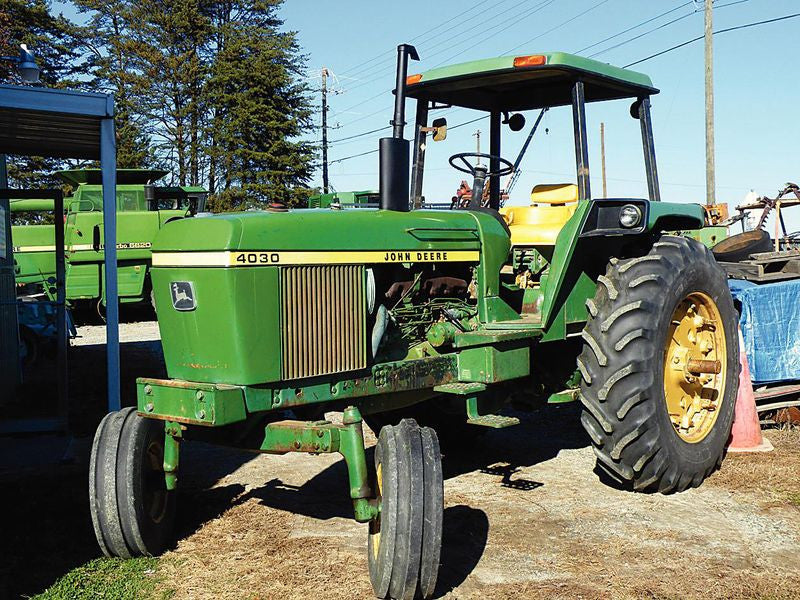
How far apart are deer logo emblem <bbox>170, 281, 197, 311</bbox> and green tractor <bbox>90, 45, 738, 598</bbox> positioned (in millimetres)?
15

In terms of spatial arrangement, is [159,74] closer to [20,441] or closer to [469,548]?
[20,441]

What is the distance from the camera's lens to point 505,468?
591cm

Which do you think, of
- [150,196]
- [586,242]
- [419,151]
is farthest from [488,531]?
[150,196]

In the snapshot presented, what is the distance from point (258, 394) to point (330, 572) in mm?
907

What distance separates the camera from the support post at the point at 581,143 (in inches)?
208

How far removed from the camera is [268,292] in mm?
3992

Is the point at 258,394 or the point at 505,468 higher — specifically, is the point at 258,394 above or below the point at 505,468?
above

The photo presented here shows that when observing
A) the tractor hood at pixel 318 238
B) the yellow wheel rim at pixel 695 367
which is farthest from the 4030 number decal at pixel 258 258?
the yellow wheel rim at pixel 695 367

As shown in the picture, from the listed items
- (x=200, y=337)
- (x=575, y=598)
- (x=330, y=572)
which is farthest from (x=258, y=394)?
(x=575, y=598)

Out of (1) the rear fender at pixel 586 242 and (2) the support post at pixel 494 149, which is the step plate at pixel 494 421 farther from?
(2) the support post at pixel 494 149

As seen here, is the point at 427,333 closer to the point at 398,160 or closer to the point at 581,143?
the point at 398,160

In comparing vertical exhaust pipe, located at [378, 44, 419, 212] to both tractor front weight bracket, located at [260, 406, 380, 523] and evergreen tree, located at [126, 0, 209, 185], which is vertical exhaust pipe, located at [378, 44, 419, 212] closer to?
tractor front weight bracket, located at [260, 406, 380, 523]

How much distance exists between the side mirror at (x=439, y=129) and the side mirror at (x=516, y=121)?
689 mm

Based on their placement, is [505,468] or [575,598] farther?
[505,468]
